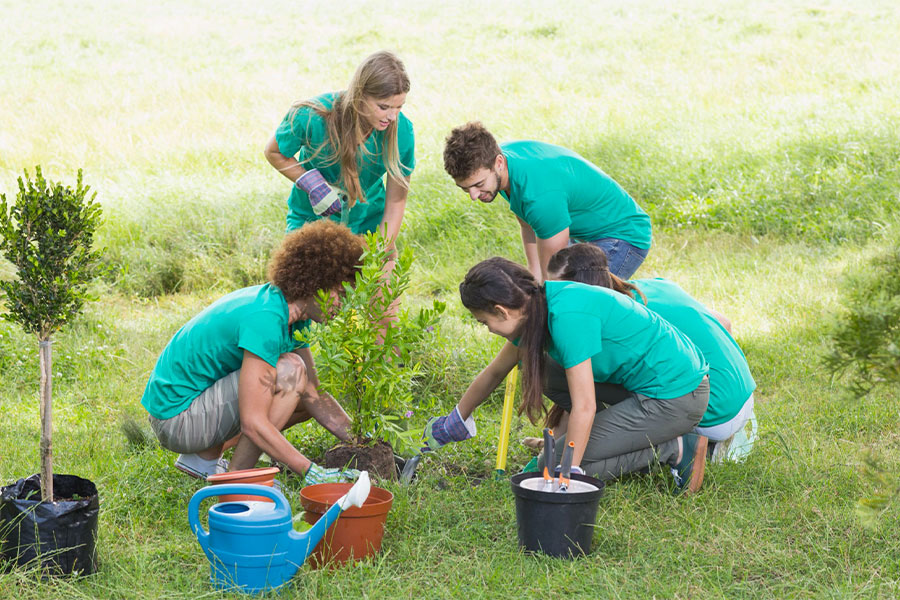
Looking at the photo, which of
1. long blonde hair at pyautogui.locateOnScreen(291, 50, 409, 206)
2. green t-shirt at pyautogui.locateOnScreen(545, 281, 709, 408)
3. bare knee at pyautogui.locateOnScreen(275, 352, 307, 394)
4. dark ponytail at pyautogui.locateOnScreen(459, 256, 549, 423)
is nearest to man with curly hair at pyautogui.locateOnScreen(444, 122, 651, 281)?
long blonde hair at pyautogui.locateOnScreen(291, 50, 409, 206)

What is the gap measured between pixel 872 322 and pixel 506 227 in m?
5.30

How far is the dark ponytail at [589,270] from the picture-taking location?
11.4ft

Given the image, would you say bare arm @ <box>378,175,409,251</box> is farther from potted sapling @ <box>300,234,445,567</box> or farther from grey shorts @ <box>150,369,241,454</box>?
grey shorts @ <box>150,369,241,454</box>

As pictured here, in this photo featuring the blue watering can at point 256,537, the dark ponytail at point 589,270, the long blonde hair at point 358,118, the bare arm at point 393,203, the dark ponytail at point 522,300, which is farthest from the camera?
the bare arm at point 393,203

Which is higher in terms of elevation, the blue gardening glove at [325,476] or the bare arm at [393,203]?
the bare arm at [393,203]

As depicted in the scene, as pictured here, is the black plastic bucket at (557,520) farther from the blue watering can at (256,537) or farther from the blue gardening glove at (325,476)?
the blue gardening glove at (325,476)

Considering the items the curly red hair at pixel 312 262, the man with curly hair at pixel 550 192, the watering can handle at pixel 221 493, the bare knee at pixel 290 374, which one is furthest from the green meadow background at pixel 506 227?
the man with curly hair at pixel 550 192

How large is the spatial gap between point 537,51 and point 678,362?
1266 cm

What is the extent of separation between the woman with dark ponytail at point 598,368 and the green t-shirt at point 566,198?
72 cm

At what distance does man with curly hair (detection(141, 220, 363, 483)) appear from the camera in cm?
310

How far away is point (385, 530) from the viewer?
118 inches

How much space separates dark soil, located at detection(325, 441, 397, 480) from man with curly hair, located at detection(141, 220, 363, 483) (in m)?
0.13

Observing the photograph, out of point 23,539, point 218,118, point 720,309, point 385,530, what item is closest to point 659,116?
point 720,309

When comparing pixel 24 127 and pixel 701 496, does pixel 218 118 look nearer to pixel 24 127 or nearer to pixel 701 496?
pixel 24 127
